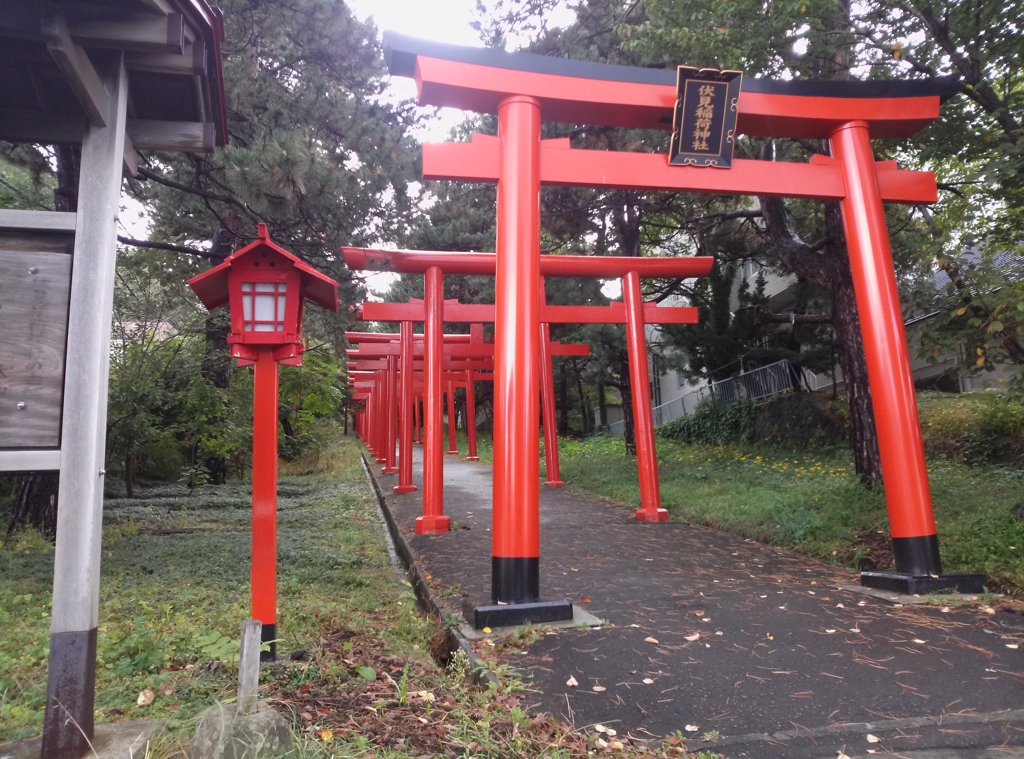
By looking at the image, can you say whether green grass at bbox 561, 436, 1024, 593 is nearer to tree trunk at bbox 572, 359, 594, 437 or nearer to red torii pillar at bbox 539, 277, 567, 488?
red torii pillar at bbox 539, 277, 567, 488

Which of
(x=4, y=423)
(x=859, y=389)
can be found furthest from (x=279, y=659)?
(x=859, y=389)

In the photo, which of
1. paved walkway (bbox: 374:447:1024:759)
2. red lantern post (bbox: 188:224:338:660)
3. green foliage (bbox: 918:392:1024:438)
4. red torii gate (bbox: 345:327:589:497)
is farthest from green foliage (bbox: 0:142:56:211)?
green foliage (bbox: 918:392:1024:438)

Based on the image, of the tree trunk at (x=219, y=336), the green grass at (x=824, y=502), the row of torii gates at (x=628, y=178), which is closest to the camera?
the row of torii gates at (x=628, y=178)

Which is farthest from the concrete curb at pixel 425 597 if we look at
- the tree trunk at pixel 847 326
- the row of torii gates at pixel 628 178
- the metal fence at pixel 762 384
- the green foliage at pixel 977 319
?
the metal fence at pixel 762 384

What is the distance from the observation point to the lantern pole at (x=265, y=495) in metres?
3.98

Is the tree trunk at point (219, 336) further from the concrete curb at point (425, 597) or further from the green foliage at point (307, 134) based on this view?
the concrete curb at point (425, 597)

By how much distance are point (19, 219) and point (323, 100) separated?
4971 mm

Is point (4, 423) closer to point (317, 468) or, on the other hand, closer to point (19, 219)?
point (19, 219)

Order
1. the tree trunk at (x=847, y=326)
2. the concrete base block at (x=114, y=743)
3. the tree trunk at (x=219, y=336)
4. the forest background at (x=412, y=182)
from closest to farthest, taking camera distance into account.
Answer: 1. the concrete base block at (x=114, y=743)
2. the forest background at (x=412, y=182)
3. the tree trunk at (x=847, y=326)
4. the tree trunk at (x=219, y=336)

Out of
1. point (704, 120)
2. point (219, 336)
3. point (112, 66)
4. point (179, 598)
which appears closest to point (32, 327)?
point (112, 66)

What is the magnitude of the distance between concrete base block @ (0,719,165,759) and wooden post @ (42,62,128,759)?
0.08 meters

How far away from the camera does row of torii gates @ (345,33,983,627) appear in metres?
4.78

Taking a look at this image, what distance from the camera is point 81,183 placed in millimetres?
2811

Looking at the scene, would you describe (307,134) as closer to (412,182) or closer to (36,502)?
(412,182)
